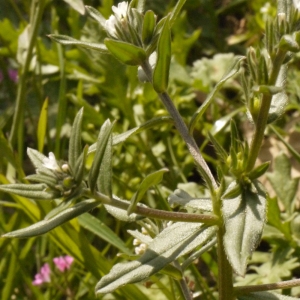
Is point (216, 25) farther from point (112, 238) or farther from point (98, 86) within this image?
point (112, 238)

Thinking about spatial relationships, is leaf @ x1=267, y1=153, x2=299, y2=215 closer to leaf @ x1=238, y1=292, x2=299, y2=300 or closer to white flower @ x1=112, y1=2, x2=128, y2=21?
leaf @ x1=238, y1=292, x2=299, y2=300

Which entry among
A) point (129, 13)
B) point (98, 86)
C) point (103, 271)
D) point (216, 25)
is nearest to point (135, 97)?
point (98, 86)

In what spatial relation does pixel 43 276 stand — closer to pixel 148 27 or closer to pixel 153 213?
pixel 153 213

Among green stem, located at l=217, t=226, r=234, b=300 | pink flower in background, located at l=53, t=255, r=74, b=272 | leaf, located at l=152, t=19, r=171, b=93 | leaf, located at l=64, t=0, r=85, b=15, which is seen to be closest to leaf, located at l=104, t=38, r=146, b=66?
leaf, located at l=152, t=19, r=171, b=93

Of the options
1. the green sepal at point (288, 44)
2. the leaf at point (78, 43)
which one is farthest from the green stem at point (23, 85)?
the green sepal at point (288, 44)

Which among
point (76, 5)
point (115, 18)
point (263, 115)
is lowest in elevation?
point (263, 115)

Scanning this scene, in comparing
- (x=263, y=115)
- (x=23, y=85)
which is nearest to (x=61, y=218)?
(x=263, y=115)

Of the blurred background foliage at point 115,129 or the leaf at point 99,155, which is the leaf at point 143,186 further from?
the blurred background foliage at point 115,129
